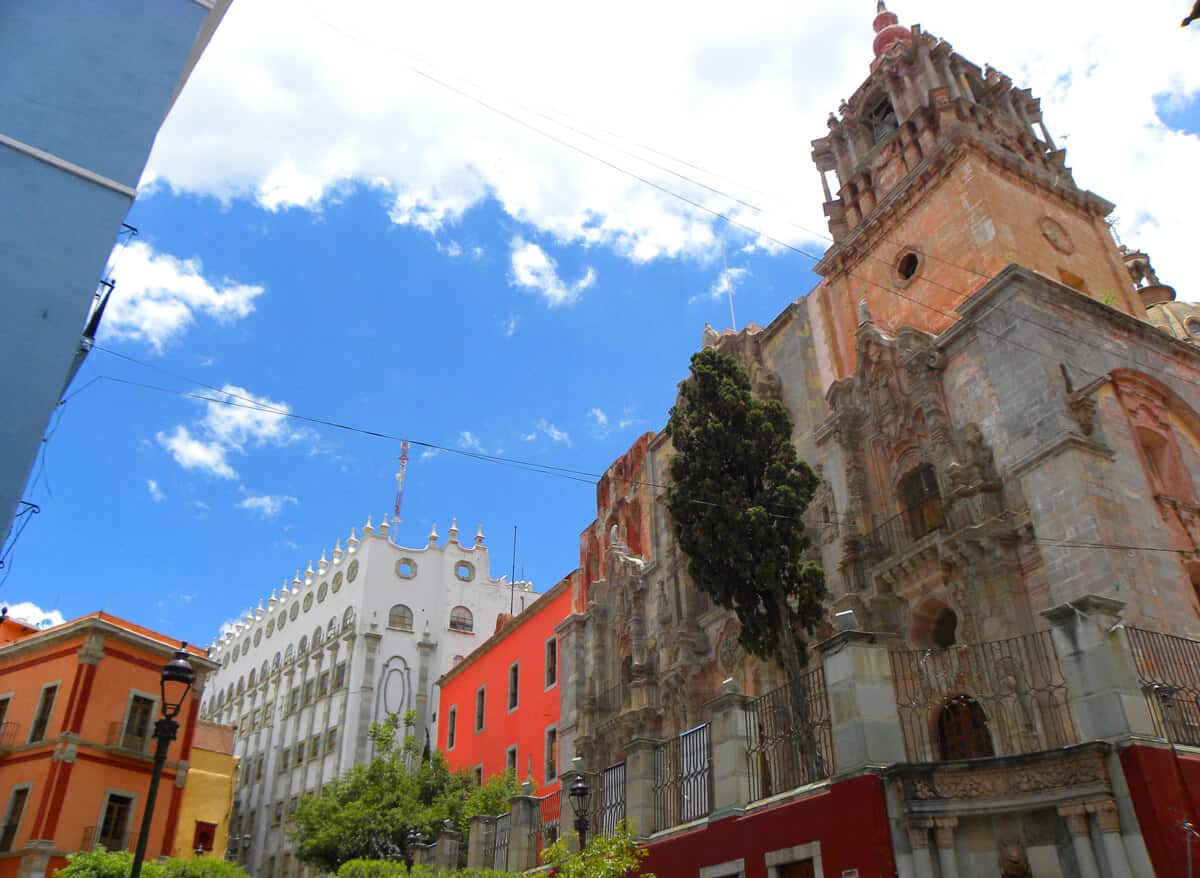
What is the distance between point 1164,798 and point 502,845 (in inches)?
533

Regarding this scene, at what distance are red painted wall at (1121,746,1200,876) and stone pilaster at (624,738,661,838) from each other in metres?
7.61

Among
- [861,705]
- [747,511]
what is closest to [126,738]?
[747,511]

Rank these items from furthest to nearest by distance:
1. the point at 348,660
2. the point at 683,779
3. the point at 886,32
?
the point at 348,660
the point at 886,32
the point at 683,779

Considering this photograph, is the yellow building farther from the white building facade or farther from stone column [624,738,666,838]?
stone column [624,738,666,838]

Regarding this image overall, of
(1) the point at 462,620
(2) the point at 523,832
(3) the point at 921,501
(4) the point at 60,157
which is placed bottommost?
(2) the point at 523,832

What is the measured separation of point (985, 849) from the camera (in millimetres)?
10008

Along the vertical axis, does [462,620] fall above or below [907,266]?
above

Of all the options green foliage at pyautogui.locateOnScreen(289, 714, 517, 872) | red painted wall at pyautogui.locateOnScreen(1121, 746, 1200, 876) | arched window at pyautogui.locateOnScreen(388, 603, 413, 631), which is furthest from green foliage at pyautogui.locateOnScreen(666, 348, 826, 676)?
arched window at pyautogui.locateOnScreen(388, 603, 413, 631)

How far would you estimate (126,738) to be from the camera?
91.4 ft

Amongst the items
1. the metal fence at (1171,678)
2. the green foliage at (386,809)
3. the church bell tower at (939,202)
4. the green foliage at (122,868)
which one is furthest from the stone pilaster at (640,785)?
the green foliage at (386,809)

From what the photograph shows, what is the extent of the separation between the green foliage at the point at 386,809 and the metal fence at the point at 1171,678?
64.4ft

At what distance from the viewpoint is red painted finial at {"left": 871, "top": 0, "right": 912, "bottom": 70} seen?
2484cm

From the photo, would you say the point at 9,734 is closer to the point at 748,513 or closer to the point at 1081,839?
the point at 748,513

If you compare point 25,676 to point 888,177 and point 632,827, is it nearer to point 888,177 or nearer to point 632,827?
point 632,827
